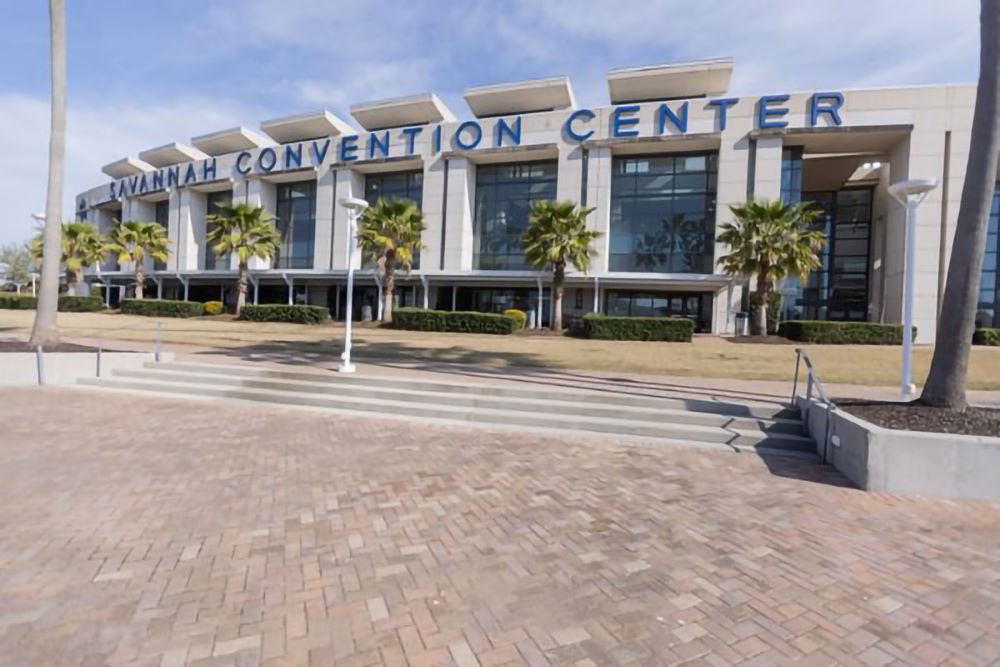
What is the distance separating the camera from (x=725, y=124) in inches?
1001

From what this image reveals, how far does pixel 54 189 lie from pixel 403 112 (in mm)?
24446

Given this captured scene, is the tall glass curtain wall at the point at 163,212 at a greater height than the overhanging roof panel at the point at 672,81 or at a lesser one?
lesser

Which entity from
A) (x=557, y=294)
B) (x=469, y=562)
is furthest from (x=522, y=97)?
(x=469, y=562)

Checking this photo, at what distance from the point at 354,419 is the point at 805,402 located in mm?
6906

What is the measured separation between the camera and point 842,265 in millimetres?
31078

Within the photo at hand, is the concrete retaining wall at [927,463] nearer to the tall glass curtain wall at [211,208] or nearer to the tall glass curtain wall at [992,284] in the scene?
the tall glass curtain wall at [992,284]

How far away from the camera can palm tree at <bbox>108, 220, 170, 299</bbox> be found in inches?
1433

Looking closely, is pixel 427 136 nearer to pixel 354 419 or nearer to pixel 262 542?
pixel 354 419

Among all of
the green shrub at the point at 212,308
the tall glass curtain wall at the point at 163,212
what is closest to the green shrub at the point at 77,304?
the tall glass curtain wall at the point at 163,212

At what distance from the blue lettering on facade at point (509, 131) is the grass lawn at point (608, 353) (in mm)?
13055

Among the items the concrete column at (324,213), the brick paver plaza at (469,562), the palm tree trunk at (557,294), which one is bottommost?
the brick paver plaza at (469,562)

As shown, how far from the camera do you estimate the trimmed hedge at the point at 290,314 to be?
2725 centimetres

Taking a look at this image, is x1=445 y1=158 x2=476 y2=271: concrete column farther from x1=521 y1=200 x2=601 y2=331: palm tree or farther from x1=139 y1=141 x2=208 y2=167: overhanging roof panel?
x1=139 y1=141 x2=208 y2=167: overhanging roof panel

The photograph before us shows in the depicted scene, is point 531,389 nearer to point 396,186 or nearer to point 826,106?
point 826,106
